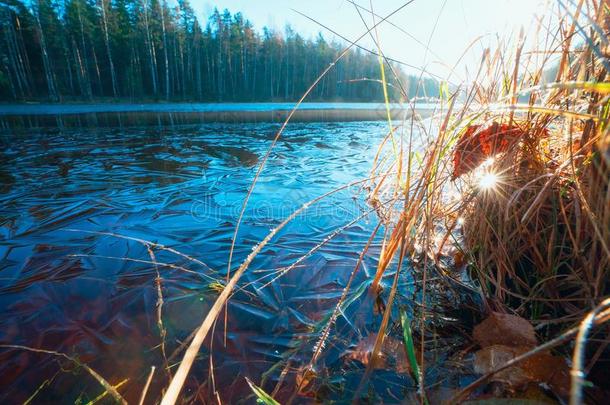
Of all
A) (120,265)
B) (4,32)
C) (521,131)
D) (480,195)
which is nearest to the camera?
(521,131)

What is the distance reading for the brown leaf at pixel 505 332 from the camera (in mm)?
971

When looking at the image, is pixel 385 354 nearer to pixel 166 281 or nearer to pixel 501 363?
pixel 501 363

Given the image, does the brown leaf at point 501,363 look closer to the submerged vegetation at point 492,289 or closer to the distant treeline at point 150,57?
the submerged vegetation at point 492,289

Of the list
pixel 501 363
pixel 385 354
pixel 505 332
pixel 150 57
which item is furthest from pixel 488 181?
pixel 150 57

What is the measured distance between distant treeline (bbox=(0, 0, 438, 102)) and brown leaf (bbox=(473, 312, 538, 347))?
99.8ft

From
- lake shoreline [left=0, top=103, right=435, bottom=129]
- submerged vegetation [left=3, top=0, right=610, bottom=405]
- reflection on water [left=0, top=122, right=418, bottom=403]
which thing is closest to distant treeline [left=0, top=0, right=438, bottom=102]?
lake shoreline [left=0, top=103, right=435, bottom=129]

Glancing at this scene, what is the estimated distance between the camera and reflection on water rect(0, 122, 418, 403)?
3.57ft

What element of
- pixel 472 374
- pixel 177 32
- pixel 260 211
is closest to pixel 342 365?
pixel 472 374

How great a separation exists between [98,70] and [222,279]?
4083 cm

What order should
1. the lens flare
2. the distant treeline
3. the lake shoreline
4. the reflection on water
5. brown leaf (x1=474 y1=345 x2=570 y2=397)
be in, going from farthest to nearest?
the distant treeline < the lake shoreline < the lens flare < the reflection on water < brown leaf (x1=474 y1=345 x2=570 y2=397)

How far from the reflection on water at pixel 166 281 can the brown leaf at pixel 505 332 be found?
364 mm

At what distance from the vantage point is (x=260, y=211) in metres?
2.76

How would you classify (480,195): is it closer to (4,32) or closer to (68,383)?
(68,383)

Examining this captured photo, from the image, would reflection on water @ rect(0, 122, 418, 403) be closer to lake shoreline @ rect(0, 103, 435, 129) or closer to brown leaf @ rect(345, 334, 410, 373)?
brown leaf @ rect(345, 334, 410, 373)
